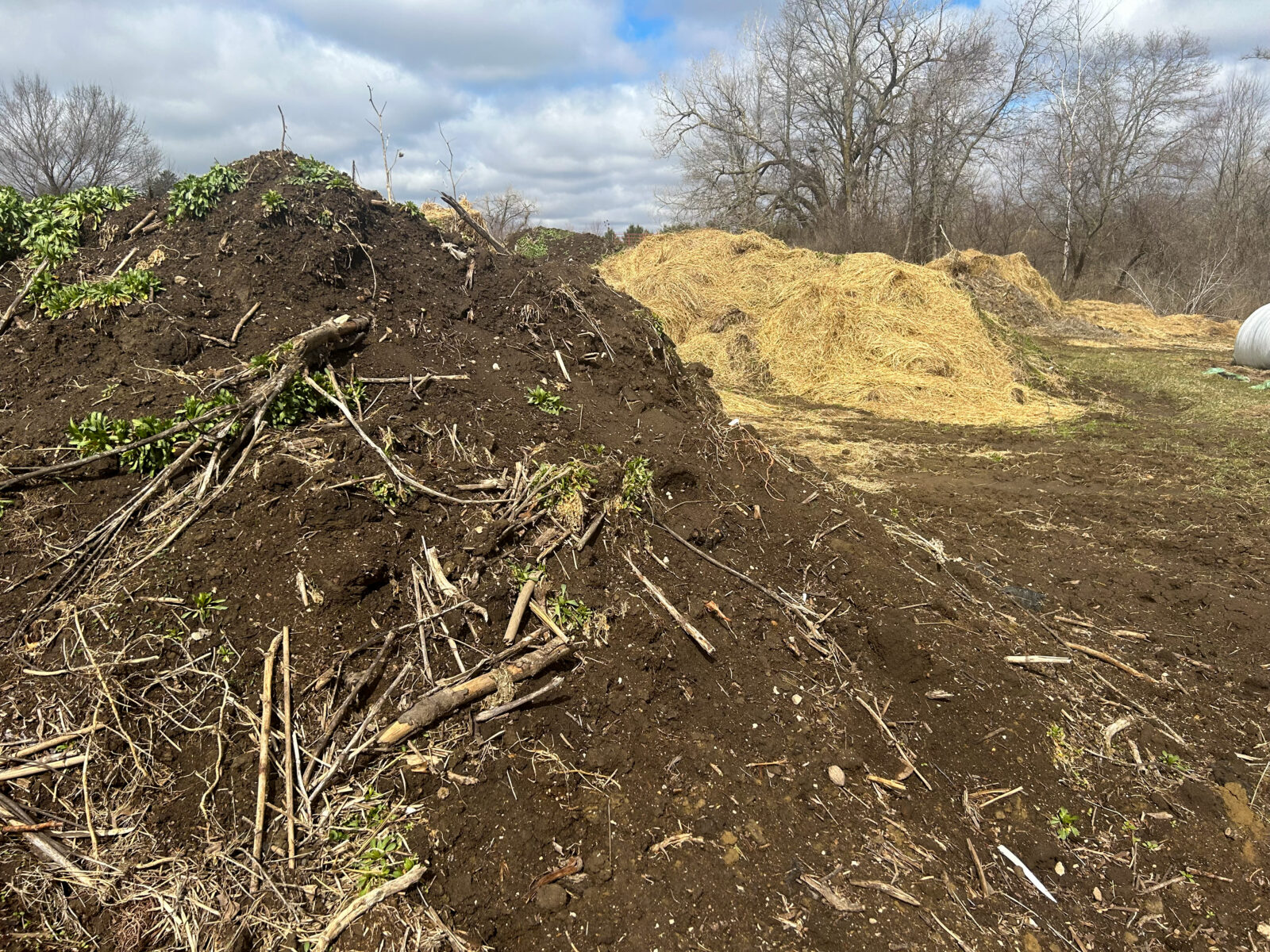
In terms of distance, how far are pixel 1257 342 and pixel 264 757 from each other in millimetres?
15650

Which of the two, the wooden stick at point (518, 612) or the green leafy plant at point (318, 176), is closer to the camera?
the wooden stick at point (518, 612)

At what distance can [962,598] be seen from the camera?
4.04 metres

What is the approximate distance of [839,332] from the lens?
37.3ft

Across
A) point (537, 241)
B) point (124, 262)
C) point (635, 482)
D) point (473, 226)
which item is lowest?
point (635, 482)

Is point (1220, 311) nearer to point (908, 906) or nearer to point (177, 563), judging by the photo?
point (908, 906)

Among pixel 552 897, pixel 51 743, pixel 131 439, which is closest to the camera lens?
pixel 552 897

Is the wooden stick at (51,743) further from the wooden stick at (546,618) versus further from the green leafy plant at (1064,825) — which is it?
the green leafy plant at (1064,825)

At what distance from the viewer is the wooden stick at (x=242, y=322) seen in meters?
3.63

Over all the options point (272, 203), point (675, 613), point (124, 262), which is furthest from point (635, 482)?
point (124, 262)

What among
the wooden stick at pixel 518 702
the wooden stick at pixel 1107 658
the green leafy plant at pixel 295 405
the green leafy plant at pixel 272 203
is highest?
the green leafy plant at pixel 272 203

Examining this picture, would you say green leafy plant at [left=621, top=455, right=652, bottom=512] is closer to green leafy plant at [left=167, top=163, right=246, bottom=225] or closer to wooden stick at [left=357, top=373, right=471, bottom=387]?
wooden stick at [left=357, top=373, right=471, bottom=387]

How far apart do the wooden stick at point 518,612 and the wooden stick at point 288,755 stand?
0.84m

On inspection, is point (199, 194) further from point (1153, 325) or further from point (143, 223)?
point (1153, 325)

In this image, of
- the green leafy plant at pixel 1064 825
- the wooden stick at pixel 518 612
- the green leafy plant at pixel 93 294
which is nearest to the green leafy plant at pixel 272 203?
the green leafy plant at pixel 93 294
